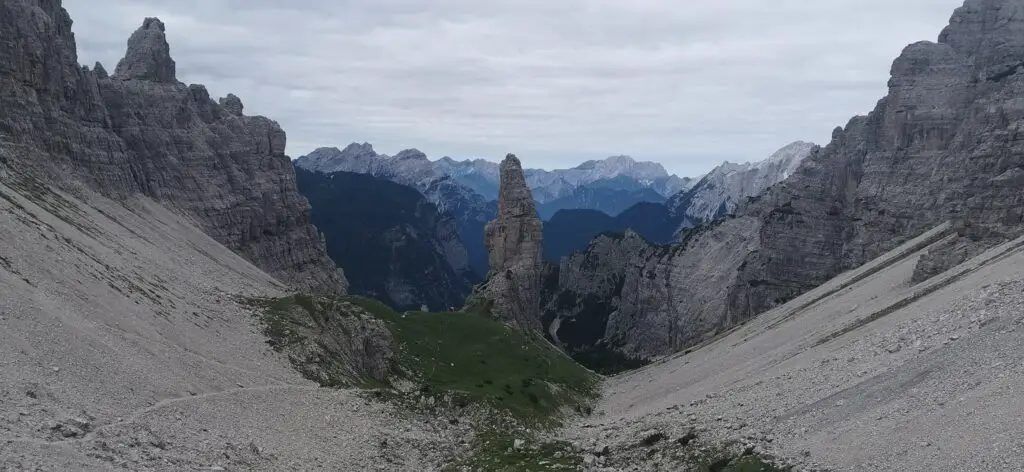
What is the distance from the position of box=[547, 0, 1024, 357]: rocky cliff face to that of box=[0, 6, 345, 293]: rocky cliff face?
265ft

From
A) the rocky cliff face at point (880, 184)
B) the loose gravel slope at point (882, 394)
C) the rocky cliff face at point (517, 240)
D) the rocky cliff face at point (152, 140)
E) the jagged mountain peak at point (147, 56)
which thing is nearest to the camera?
the loose gravel slope at point (882, 394)

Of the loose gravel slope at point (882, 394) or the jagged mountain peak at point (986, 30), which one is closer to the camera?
the loose gravel slope at point (882, 394)

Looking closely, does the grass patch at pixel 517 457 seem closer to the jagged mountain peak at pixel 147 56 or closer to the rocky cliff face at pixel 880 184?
the jagged mountain peak at pixel 147 56

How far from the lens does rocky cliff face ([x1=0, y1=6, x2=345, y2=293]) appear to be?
252 feet

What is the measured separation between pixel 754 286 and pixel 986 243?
2616 inches

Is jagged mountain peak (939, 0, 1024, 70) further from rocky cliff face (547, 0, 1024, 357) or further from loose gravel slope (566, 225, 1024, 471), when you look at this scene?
loose gravel slope (566, 225, 1024, 471)

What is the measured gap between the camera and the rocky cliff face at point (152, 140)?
76.7m

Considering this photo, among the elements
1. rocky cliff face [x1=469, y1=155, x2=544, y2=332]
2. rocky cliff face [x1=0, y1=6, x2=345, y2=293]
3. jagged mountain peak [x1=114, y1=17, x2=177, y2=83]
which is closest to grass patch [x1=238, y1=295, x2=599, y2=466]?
rocky cliff face [x1=0, y1=6, x2=345, y2=293]

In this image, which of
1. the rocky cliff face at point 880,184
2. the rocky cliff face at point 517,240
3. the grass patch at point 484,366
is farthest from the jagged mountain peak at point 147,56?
the rocky cliff face at point 880,184

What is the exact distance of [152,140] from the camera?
9681cm

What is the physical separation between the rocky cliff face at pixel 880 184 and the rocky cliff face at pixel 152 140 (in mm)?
80837

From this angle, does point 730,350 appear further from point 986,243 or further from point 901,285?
point 986,243

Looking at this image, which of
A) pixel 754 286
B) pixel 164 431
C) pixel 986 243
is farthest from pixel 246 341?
pixel 754 286

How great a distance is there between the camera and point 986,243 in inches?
3344
